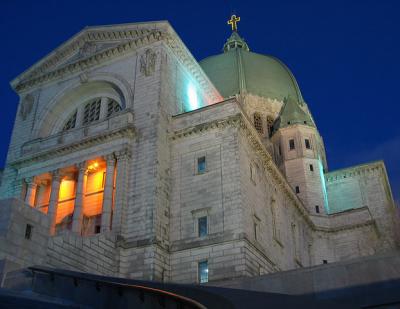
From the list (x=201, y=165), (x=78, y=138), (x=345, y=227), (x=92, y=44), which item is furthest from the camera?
(x=345, y=227)

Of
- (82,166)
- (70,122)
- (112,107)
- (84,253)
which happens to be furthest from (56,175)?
(84,253)

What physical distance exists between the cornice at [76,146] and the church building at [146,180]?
10cm

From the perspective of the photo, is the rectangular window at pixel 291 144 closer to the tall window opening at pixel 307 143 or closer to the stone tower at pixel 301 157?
the stone tower at pixel 301 157

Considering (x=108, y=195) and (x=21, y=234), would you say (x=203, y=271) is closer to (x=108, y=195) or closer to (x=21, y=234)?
(x=108, y=195)

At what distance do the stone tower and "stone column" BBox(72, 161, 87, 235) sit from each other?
25816 mm

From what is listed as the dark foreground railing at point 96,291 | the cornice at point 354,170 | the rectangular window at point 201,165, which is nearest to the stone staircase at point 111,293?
the dark foreground railing at point 96,291

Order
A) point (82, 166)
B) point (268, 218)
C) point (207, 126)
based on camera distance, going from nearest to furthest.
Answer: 1. point (207, 126)
2. point (82, 166)
3. point (268, 218)

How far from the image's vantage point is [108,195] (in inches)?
1286

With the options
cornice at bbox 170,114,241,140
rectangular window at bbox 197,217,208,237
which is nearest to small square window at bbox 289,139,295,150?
cornice at bbox 170,114,241,140

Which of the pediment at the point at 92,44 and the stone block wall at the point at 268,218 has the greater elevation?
the pediment at the point at 92,44

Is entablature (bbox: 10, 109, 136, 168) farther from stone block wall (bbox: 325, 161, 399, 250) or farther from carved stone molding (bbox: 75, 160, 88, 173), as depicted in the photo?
stone block wall (bbox: 325, 161, 399, 250)

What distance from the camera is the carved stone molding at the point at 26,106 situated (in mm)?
42000

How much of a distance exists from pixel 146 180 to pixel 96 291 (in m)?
15.6

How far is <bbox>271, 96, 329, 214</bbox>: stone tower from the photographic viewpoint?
5312cm
